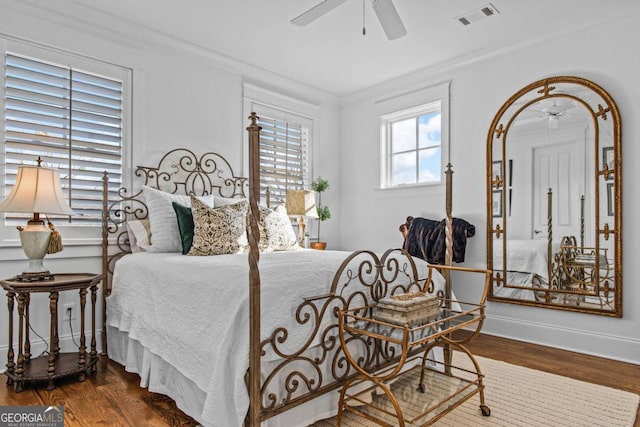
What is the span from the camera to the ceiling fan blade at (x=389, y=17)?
2385 millimetres

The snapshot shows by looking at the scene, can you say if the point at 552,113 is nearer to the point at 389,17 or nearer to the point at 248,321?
the point at 389,17

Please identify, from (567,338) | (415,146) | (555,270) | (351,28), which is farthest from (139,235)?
(567,338)

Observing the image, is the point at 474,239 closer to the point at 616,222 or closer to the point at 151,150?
the point at 616,222

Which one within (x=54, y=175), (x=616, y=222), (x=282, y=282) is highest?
(x=54, y=175)

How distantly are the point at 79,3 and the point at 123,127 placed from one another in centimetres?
92

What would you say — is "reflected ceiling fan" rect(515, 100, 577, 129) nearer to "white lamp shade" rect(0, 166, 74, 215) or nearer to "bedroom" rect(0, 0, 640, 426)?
"bedroom" rect(0, 0, 640, 426)

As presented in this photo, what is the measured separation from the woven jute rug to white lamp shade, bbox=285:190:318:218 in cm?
201

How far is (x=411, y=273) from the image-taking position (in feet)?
7.65

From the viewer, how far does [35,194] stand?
2.35m

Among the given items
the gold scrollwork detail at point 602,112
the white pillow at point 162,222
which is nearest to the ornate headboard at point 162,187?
the white pillow at point 162,222

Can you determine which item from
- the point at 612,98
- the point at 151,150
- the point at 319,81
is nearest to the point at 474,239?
the point at 612,98

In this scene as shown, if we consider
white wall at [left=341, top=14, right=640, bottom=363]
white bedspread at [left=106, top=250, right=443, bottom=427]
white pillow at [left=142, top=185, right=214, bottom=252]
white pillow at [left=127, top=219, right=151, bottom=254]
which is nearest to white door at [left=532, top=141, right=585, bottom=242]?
white wall at [left=341, top=14, right=640, bottom=363]

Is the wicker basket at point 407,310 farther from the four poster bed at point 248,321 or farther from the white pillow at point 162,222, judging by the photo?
the white pillow at point 162,222

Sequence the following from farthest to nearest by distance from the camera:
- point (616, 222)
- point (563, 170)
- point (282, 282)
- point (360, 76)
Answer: point (360, 76) < point (563, 170) < point (616, 222) < point (282, 282)
